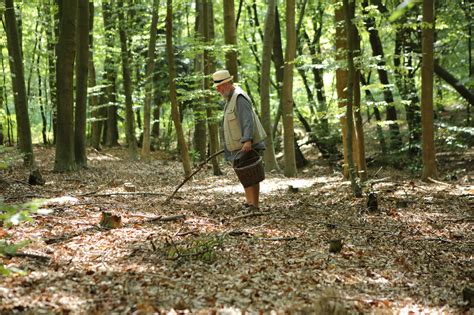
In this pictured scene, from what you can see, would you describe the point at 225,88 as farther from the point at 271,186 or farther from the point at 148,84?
the point at 148,84

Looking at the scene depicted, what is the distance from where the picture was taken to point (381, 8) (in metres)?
14.0

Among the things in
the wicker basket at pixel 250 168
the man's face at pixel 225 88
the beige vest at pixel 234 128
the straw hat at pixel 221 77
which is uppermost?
the straw hat at pixel 221 77

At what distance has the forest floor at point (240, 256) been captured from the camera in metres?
3.93

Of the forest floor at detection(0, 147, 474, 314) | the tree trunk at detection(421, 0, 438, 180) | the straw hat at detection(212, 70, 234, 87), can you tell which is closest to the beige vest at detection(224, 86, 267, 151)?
the straw hat at detection(212, 70, 234, 87)

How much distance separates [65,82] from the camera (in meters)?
11.3

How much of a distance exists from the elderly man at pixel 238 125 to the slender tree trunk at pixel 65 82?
17.6ft

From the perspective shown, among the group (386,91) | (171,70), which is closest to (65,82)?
(171,70)

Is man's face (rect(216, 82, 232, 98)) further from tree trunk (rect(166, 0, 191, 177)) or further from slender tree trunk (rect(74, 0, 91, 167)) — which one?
slender tree trunk (rect(74, 0, 91, 167))

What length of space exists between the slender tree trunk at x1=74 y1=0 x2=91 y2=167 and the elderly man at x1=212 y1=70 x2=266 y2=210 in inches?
249

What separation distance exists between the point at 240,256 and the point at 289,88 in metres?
8.83

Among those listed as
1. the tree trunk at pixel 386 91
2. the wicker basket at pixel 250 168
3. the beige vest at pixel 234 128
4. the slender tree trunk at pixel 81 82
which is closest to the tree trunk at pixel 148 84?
the slender tree trunk at pixel 81 82

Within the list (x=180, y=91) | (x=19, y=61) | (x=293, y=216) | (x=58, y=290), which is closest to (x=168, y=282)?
(x=58, y=290)

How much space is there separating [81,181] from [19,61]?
3429 mm

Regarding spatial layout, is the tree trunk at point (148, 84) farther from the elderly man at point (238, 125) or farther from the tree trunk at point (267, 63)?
the elderly man at point (238, 125)
